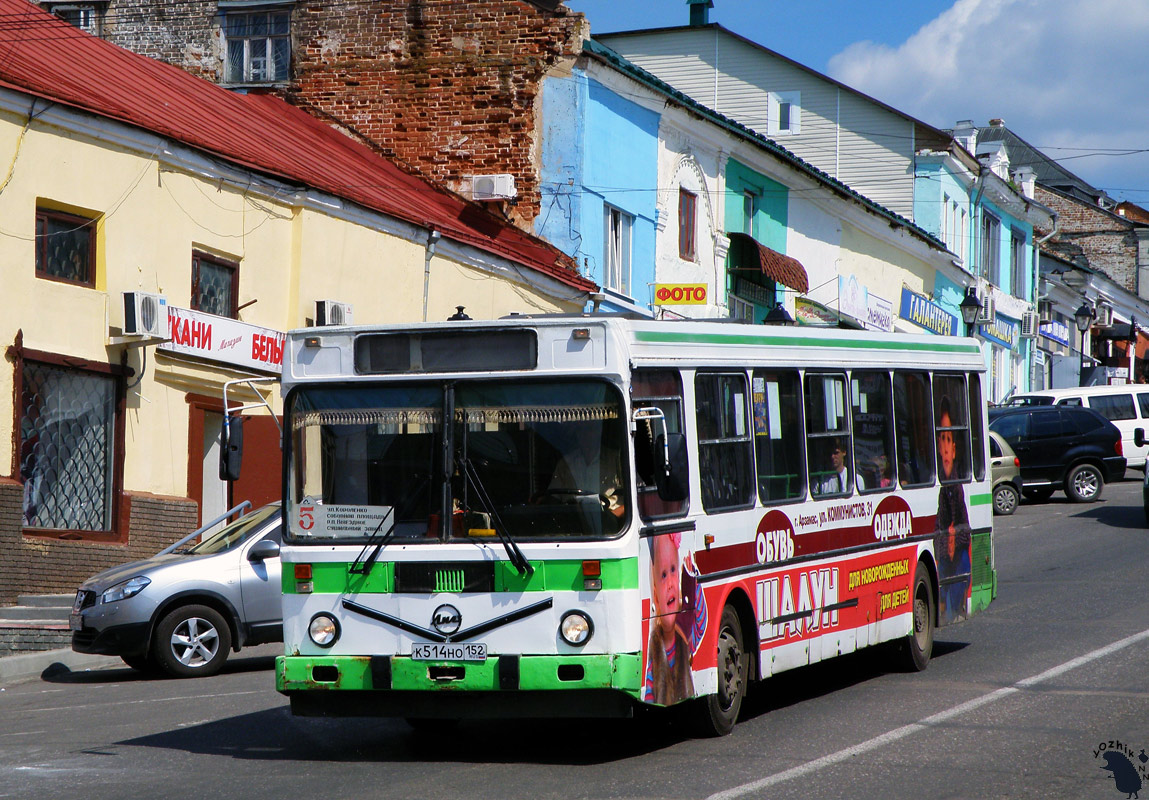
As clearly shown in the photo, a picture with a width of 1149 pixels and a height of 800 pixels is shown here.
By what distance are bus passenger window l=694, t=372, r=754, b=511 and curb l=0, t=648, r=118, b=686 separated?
8031mm

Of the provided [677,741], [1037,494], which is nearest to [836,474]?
[677,741]

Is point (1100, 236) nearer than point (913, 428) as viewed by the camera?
No

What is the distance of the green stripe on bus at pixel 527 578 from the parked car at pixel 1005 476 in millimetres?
19335

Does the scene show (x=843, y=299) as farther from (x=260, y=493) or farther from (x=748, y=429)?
(x=748, y=429)

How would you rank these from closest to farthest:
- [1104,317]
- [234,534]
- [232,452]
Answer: [232,452] → [234,534] → [1104,317]

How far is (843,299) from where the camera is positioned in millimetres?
39250

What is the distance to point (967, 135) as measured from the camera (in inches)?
1955

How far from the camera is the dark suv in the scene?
2811 centimetres

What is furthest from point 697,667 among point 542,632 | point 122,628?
point 122,628

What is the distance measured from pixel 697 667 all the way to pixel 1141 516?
18.2 m

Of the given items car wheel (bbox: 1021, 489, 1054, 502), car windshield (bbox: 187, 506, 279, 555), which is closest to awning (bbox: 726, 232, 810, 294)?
car wheel (bbox: 1021, 489, 1054, 502)

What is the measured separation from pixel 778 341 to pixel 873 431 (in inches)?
65.7

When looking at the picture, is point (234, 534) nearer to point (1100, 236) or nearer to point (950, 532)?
point (950, 532)

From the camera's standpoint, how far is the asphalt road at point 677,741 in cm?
780
